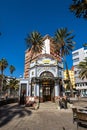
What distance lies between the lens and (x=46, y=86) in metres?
28.3

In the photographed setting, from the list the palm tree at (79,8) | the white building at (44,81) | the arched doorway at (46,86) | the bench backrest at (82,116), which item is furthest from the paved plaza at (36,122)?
the arched doorway at (46,86)

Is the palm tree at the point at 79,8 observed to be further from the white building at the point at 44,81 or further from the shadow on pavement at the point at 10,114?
the white building at the point at 44,81

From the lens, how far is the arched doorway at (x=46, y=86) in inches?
1085

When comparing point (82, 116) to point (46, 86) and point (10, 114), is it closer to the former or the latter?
point (10, 114)

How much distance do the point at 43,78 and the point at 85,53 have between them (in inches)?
1937

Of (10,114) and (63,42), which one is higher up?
(63,42)

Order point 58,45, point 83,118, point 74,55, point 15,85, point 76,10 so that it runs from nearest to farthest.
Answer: point 83,118
point 76,10
point 58,45
point 15,85
point 74,55

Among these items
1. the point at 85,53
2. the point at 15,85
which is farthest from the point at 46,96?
the point at 85,53

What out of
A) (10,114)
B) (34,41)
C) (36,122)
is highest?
(34,41)

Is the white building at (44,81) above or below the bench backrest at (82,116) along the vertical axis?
above

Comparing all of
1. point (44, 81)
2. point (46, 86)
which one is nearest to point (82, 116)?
point (44, 81)

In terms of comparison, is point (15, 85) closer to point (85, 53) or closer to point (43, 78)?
point (85, 53)

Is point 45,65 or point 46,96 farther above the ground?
point 45,65

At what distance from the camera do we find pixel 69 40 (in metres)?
39.7
